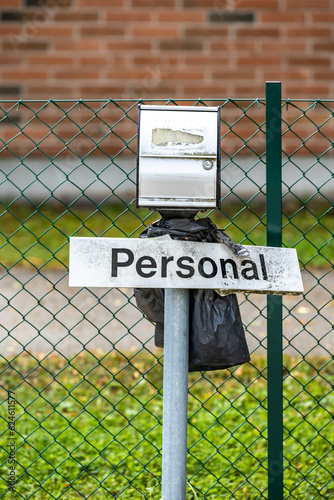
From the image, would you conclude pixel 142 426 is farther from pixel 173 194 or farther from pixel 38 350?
pixel 173 194

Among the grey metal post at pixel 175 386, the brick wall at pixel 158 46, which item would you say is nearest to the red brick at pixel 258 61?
the brick wall at pixel 158 46

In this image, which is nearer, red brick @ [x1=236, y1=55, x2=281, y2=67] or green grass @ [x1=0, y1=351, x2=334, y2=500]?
green grass @ [x1=0, y1=351, x2=334, y2=500]

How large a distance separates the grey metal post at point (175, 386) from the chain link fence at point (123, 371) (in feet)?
1.49

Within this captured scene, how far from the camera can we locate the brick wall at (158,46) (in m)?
6.59

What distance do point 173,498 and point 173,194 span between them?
1.00m

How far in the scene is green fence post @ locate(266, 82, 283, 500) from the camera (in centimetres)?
251

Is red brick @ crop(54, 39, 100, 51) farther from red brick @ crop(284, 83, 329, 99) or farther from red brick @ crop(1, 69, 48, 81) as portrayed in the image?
red brick @ crop(284, 83, 329, 99)

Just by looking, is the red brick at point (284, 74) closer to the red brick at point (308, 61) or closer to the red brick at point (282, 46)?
the red brick at point (308, 61)

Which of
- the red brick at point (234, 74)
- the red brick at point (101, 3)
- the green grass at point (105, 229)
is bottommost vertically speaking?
the green grass at point (105, 229)

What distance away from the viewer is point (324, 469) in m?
3.13

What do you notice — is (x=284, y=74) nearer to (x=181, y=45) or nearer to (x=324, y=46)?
(x=324, y=46)

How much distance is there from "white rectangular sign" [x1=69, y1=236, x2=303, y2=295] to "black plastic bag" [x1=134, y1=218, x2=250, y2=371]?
0.26 ft

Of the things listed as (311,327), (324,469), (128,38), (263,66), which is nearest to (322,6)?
(263,66)

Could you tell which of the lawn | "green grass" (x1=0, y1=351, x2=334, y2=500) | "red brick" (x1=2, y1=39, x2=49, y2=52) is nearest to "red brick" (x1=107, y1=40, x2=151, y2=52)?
"red brick" (x1=2, y1=39, x2=49, y2=52)
